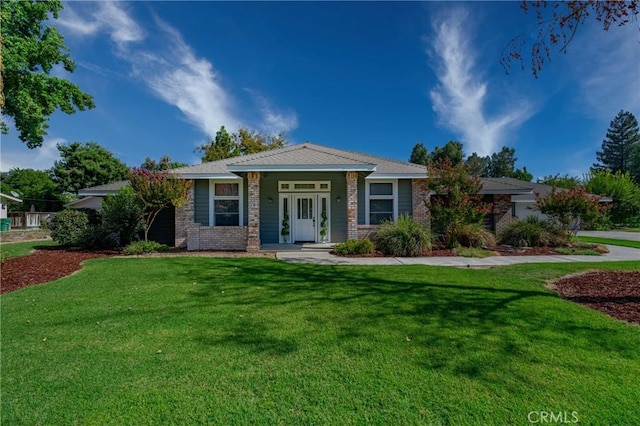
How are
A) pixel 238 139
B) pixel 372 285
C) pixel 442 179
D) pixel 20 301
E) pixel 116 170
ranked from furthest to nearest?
pixel 116 170
pixel 238 139
pixel 442 179
pixel 372 285
pixel 20 301

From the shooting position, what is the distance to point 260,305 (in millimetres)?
4844

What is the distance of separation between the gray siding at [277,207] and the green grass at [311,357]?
302 inches

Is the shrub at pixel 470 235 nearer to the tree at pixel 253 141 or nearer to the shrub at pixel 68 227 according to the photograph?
the shrub at pixel 68 227

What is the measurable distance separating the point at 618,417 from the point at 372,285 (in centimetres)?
414

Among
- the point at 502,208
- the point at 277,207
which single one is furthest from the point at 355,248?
the point at 502,208

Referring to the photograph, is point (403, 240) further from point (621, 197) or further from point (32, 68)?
Answer: point (621, 197)

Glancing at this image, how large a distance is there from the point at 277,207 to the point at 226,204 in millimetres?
2226

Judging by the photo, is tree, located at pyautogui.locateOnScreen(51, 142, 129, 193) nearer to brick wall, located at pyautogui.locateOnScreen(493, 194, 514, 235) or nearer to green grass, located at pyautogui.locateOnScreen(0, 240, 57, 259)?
green grass, located at pyautogui.locateOnScreen(0, 240, 57, 259)

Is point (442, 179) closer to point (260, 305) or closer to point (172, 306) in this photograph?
point (260, 305)


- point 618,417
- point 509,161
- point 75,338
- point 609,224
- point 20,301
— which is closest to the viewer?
point 618,417

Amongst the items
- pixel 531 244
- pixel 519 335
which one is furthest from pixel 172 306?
pixel 531 244

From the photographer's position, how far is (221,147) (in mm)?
29906

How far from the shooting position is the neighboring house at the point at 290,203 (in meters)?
12.3

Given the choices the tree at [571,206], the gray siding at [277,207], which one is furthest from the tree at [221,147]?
the tree at [571,206]
